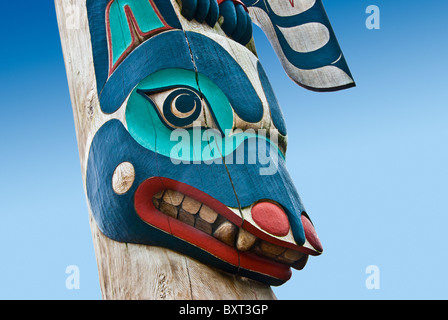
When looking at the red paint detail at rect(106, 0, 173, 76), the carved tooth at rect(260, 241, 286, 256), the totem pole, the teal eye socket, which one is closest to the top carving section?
the totem pole

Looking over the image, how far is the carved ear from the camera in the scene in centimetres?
353

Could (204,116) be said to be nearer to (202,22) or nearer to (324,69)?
(202,22)

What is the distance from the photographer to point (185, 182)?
2230mm

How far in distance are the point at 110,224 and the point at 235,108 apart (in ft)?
2.38

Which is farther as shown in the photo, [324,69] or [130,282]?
[324,69]

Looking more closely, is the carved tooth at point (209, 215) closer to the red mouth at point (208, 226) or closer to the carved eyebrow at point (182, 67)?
the red mouth at point (208, 226)

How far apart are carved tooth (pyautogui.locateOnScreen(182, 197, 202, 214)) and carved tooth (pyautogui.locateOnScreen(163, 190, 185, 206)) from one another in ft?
0.07

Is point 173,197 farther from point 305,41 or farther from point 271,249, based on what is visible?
point 305,41

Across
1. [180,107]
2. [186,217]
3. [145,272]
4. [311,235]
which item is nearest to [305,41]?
[180,107]

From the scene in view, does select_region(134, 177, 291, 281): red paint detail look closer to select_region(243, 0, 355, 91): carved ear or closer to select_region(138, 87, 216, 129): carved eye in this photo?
select_region(138, 87, 216, 129): carved eye

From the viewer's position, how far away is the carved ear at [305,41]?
11.6ft

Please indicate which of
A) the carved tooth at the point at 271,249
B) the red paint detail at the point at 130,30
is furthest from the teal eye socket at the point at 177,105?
the carved tooth at the point at 271,249

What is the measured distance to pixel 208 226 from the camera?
225 cm

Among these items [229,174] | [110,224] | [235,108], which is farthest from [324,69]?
[110,224]
